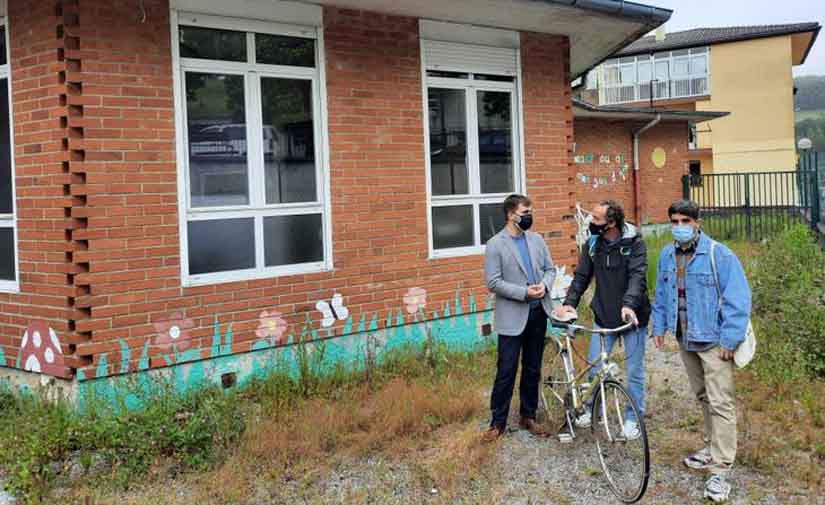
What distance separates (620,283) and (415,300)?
2.94m

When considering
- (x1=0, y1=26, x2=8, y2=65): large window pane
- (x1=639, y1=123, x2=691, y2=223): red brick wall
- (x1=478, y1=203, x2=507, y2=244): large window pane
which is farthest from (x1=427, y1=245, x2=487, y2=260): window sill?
(x1=639, y1=123, x2=691, y2=223): red brick wall

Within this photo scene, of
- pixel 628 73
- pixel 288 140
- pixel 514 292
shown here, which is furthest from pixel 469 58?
pixel 628 73

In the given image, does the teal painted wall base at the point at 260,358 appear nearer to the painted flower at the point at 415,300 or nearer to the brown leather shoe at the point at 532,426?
the painted flower at the point at 415,300

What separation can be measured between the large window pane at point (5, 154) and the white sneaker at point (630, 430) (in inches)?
212

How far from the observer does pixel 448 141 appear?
28.0 feet

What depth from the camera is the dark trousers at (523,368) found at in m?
5.81

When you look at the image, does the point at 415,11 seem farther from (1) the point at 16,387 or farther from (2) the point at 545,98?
(1) the point at 16,387

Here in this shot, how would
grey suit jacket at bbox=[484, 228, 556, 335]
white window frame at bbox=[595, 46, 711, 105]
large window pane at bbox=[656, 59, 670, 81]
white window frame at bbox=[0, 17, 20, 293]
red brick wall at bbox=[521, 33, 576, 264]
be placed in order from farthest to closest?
large window pane at bbox=[656, 59, 670, 81] → white window frame at bbox=[595, 46, 711, 105] → red brick wall at bbox=[521, 33, 576, 264] → white window frame at bbox=[0, 17, 20, 293] → grey suit jacket at bbox=[484, 228, 556, 335]

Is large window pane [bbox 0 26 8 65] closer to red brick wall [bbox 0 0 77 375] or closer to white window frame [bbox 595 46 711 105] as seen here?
red brick wall [bbox 0 0 77 375]

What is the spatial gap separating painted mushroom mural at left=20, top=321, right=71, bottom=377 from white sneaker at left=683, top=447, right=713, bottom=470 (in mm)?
4694

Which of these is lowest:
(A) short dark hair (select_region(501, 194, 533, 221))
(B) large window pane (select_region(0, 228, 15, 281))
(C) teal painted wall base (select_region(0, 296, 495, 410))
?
(C) teal painted wall base (select_region(0, 296, 495, 410))

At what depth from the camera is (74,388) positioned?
5.98 m

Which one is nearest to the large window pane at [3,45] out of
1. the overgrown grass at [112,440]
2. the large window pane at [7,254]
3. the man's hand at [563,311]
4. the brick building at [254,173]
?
the brick building at [254,173]

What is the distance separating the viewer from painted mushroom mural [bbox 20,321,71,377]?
20.0 feet
